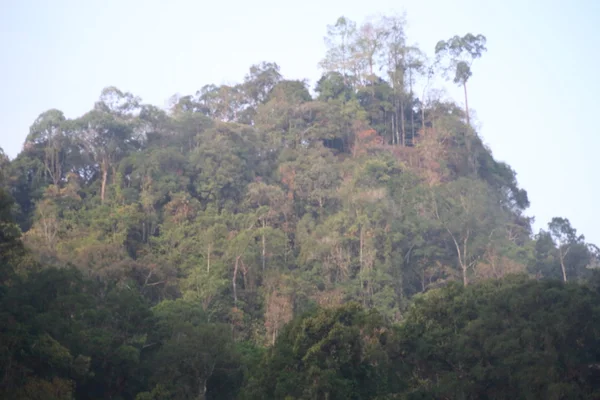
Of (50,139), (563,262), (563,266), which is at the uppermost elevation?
(50,139)

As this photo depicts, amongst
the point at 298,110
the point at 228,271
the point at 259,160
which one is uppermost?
the point at 298,110

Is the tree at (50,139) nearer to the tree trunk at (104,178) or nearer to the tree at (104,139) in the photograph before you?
the tree at (104,139)

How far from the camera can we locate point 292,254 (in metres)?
27.6

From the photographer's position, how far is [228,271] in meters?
25.5

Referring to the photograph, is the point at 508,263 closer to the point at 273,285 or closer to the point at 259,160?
the point at 273,285

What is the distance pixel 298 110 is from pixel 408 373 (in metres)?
18.5

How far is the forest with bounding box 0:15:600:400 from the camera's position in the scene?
17344mm

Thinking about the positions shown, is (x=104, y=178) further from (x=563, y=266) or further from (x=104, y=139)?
(x=563, y=266)

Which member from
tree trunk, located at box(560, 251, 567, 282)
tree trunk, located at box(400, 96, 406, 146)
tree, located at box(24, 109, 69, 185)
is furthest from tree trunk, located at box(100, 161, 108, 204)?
tree trunk, located at box(560, 251, 567, 282)

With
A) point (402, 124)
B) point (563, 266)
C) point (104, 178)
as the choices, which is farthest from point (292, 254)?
point (402, 124)

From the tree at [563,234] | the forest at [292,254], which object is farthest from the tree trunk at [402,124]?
the tree at [563,234]

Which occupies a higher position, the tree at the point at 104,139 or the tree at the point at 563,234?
the tree at the point at 104,139

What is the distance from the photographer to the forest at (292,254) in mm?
17344

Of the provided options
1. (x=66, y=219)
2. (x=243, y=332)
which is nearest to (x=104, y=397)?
(x=243, y=332)
